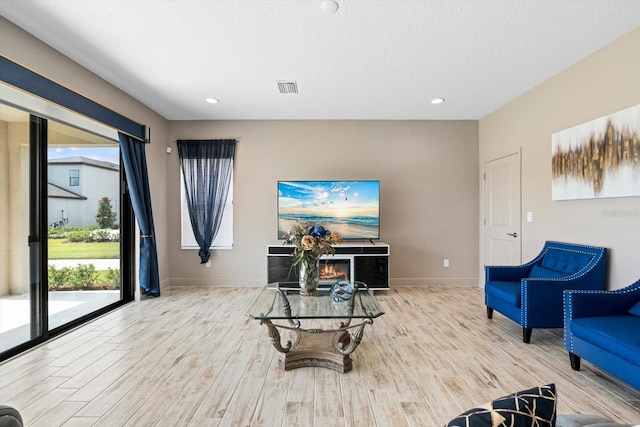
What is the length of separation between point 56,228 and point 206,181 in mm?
2180

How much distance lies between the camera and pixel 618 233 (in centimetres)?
284

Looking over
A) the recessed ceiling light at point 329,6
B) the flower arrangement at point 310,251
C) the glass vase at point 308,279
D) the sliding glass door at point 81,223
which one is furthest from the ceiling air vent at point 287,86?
the sliding glass door at point 81,223

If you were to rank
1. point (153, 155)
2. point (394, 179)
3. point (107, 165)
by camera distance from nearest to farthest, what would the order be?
1. point (107, 165)
2. point (153, 155)
3. point (394, 179)

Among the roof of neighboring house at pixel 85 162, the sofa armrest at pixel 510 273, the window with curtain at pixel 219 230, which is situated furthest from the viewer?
the window with curtain at pixel 219 230

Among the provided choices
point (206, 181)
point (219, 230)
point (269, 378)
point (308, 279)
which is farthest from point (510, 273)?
point (206, 181)

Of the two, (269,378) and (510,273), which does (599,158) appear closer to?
(510,273)

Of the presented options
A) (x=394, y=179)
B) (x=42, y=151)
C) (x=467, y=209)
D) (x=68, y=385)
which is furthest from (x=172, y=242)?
(x=467, y=209)

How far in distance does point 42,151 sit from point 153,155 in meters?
1.77

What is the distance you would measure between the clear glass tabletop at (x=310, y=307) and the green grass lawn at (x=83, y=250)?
2.15m

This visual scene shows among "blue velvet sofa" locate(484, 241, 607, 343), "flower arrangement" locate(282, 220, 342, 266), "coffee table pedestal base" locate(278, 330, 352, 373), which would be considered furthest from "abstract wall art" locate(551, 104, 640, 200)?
"coffee table pedestal base" locate(278, 330, 352, 373)

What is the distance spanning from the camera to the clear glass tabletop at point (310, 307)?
2361mm

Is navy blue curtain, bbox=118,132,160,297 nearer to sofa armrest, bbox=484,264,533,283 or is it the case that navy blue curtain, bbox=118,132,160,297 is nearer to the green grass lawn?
the green grass lawn

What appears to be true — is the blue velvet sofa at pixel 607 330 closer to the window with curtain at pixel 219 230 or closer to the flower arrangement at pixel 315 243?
the flower arrangement at pixel 315 243

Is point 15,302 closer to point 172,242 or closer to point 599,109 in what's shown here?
point 172,242
